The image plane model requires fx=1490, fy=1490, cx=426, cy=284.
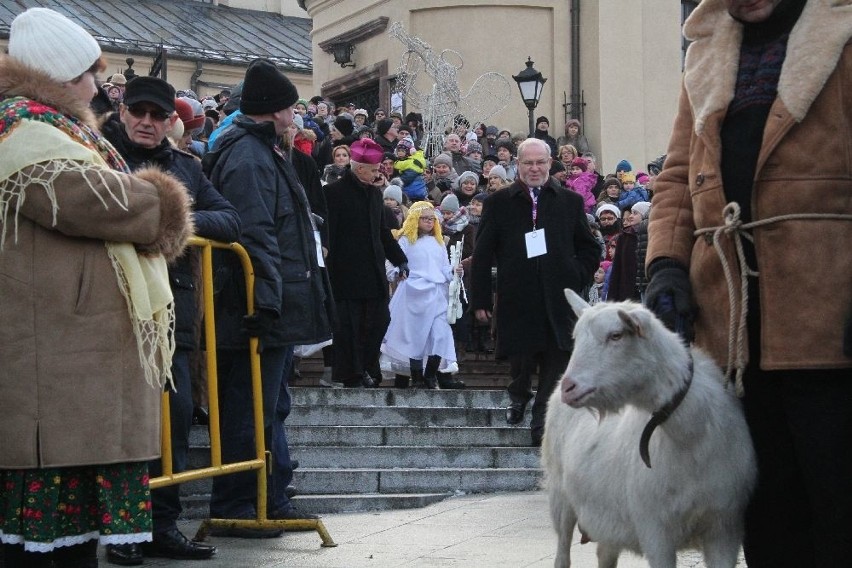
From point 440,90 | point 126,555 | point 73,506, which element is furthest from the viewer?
point 440,90

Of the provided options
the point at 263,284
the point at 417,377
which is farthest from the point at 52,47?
the point at 417,377

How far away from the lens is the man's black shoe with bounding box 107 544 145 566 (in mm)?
6641

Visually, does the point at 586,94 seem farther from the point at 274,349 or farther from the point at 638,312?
the point at 638,312

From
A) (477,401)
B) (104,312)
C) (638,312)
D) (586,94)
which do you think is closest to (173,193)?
(104,312)

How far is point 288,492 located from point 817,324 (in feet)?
15.3

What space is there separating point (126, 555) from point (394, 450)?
3.64 meters

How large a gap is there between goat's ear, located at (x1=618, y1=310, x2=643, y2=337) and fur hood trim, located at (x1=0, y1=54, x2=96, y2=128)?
6.40 ft

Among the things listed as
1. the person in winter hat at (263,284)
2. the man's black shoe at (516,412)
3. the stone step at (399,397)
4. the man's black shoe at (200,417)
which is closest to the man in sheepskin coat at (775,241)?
the person in winter hat at (263,284)

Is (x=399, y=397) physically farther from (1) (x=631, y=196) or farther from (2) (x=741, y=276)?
(1) (x=631, y=196)

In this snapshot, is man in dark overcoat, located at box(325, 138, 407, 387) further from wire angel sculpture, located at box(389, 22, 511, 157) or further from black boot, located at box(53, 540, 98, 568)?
wire angel sculpture, located at box(389, 22, 511, 157)

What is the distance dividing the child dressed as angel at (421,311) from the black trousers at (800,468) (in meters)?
8.94

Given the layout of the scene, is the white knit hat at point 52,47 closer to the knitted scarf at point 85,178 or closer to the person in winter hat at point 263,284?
the knitted scarf at point 85,178

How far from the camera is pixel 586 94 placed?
1157 inches

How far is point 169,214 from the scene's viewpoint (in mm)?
5117
